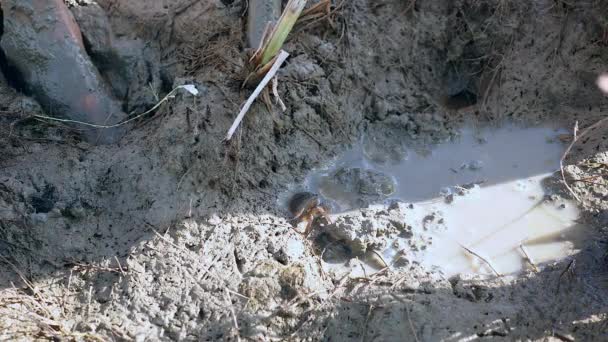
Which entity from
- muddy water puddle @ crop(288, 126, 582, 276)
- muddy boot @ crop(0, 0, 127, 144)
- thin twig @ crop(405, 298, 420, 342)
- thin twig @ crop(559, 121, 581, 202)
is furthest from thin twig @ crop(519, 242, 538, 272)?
muddy boot @ crop(0, 0, 127, 144)

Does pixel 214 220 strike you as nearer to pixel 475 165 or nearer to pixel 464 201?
pixel 464 201

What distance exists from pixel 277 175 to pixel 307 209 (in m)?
0.29

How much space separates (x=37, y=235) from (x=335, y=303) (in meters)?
1.53

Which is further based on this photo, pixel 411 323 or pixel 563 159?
pixel 563 159

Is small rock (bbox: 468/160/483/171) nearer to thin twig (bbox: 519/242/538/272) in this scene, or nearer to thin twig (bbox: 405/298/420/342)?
thin twig (bbox: 519/242/538/272)

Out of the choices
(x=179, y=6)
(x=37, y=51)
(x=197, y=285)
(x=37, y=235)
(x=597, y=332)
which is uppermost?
(x=179, y=6)

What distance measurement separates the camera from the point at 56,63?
3.45 metres

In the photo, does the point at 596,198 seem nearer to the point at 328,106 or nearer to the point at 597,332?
the point at 597,332

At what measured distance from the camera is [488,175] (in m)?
3.76

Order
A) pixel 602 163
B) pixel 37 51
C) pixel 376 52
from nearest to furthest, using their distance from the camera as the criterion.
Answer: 1. pixel 37 51
2. pixel 602 163
3. pixel 376 52

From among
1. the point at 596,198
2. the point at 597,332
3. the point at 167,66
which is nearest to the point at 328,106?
the point at 167,66

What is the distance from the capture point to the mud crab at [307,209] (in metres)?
3.38

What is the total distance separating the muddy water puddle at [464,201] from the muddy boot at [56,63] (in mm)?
1351

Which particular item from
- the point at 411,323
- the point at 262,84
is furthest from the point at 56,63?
the point at 411,323
